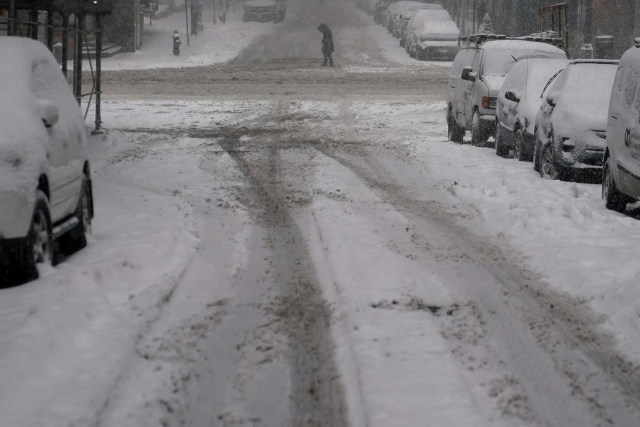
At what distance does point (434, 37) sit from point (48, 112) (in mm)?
38419

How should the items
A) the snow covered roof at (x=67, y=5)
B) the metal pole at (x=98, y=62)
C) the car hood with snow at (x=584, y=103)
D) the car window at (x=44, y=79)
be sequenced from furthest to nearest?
the metal pole at (x=98, y=62)
the snow covered roof at (x=67, y=5)
the car hood with snow at (x=584, y=103)
the car window at (x=44, y=79)

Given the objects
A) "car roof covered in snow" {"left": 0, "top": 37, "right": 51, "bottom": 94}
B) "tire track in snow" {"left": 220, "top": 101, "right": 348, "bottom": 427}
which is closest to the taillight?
"tire track in snow" {"left": 220, "top": 101, "right": 348, "bottom": 427}

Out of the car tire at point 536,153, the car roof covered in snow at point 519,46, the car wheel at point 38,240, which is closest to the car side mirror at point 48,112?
the car wheel at point 38,240

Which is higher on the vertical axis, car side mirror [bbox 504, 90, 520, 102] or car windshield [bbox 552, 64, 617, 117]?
car windshield [bbox 552, 64, 617, 117]

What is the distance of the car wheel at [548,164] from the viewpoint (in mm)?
14102

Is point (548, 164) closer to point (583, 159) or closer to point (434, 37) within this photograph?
point (583, 159)

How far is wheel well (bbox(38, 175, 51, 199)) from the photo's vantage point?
7966 mm

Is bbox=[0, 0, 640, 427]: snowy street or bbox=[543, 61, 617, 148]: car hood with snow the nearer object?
bbox=[0, 0, 640, 427]: snowy street

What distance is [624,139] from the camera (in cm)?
1135

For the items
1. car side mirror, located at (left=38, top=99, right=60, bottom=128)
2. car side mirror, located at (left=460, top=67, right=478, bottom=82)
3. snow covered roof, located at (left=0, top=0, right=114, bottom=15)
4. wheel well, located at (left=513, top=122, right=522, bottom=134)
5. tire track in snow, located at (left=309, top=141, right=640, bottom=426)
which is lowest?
tire track in snow, located at (left=309, top=141, right=640, bottom=426)

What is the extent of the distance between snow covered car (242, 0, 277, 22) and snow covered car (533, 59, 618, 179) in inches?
1953

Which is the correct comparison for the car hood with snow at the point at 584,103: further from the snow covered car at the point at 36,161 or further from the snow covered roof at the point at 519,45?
the snow covered car at the point at 36,161

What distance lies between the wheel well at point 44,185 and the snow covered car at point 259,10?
185ft

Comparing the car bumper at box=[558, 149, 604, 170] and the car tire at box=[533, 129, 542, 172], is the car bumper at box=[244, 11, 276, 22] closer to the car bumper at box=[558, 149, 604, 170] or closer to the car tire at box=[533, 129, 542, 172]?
the car tire at box=[533, 129, 542, 172]
